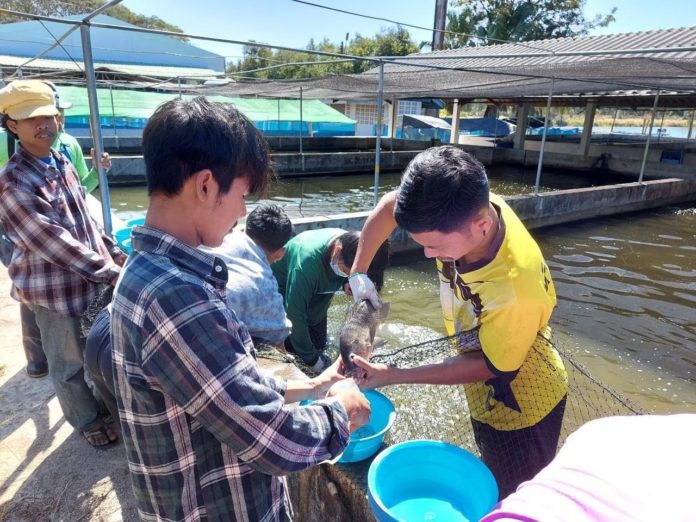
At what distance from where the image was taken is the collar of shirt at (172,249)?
1.05m

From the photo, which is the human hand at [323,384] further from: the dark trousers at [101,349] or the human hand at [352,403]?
the dark trousers at [101,349]

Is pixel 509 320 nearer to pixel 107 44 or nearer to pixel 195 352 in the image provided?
pixel 195 352

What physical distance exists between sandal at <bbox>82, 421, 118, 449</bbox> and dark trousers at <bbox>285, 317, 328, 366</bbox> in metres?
1.30

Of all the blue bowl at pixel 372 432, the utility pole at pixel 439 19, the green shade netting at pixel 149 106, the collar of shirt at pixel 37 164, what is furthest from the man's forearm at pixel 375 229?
the utility pole at pixel 439 19

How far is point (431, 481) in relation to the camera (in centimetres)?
192

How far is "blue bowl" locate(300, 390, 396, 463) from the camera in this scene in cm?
205

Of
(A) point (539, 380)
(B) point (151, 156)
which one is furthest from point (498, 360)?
(B) point (151, 156)

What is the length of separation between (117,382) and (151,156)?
56cm

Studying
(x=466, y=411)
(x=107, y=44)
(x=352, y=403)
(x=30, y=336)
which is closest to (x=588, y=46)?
(x=466, y=411)

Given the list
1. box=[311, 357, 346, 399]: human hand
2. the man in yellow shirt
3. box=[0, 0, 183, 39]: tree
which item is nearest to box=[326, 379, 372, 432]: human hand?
box=[311, 357, 346, 399]: human hand

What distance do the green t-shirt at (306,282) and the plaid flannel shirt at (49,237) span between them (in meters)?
1.18

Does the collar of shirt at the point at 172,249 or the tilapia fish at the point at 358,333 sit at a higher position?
the collar of shirt at the point at 172,249

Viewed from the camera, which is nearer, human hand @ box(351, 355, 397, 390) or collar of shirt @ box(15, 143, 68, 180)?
human hand @ box(351, 355, 397, 390)

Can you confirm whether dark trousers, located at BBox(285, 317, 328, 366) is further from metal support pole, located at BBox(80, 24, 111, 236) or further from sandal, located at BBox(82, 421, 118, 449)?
metal support pole, located at BBox(80, 24, 111, 236)
